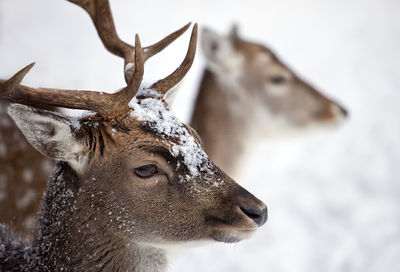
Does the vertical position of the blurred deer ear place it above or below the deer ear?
above

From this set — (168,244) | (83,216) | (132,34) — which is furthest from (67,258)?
(132,34)

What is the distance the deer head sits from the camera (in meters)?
5.55

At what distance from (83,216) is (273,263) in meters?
3.39

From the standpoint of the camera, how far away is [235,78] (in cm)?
559

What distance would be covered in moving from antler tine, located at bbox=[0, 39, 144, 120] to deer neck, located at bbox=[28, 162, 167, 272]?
35cm

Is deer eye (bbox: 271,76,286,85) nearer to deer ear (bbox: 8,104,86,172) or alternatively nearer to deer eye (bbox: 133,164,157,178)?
deer eye (bbox: 133,164,157,178)

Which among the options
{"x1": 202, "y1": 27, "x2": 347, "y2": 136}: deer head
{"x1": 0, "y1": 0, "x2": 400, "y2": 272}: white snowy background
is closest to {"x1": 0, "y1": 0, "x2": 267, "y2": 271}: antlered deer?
{"x1": 0, "y1": 0, "x2": 400, "y2": 272}: white snowy background

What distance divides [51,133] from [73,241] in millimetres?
550

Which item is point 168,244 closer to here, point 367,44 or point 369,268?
point 369,268

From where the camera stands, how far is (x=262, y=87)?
5.64 meters

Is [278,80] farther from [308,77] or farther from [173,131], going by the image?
[308,77]

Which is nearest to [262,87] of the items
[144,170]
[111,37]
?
[111,37]

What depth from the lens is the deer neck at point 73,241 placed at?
2.46 meters

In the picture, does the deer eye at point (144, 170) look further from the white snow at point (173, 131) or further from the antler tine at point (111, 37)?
the antler tine at point (111, 37)
